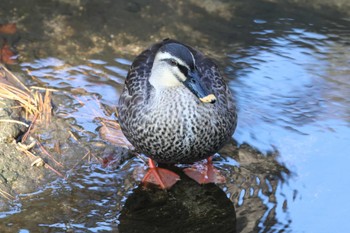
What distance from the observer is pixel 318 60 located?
6.25 metres

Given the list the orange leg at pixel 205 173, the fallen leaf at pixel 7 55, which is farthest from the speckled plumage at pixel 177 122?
the fallen leaf at pixel 7 55

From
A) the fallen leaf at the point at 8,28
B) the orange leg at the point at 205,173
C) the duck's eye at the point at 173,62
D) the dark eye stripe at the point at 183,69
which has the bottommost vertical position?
the orange leg at the point at 205,173

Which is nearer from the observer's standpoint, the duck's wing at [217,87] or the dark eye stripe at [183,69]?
the dark eye stripe at [183,69]

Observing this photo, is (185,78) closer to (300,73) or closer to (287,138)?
(287,138)

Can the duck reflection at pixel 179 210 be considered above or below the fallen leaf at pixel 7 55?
below

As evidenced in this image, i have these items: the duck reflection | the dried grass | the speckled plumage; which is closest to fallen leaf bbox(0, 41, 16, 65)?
the dried grass

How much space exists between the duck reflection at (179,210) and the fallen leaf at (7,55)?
2.21 metres

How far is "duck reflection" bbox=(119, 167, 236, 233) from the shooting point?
430 centimetres

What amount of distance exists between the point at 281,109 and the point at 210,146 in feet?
4.38

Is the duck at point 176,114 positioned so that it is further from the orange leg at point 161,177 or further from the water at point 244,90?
the water at point 244,90

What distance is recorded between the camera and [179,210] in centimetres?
447

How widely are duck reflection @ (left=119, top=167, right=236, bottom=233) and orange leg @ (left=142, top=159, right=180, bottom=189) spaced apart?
4 centimetres

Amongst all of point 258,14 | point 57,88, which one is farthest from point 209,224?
point 258,14

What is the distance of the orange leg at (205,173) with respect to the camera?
475 centimetres
